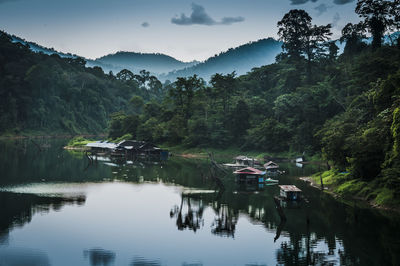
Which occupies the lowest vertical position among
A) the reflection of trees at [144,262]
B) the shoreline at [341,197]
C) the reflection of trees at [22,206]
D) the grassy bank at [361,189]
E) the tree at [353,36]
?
the reflection of trees at [144,262]

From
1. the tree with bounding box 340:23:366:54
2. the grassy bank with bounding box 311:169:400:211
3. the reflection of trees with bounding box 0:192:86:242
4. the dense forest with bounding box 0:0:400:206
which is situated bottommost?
the reflection of trees with bounding box 0:192:86:242

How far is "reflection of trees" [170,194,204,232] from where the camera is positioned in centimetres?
3809

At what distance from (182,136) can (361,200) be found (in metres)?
75.9

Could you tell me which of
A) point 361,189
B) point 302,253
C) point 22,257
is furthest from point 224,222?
point 361,189

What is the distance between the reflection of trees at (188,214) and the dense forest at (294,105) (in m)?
20.4

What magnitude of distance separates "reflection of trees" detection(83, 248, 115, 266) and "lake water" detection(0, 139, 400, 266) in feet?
0.25

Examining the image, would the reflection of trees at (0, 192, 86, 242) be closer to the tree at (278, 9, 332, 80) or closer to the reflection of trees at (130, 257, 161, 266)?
the reflection of trees at (130, 257, 161, 266)

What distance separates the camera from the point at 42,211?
134ft

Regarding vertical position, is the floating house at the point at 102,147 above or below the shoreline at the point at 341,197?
above

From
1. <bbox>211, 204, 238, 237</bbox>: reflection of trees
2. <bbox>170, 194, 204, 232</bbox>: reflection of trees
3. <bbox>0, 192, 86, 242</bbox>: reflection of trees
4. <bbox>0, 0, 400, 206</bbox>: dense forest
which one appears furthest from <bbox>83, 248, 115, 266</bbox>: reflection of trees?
<bbox>0, 0, 400, 206</bbox>: dense forest

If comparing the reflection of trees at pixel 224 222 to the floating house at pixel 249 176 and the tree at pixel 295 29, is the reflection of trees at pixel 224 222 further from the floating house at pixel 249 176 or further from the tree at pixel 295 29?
the tree at pixel 295 29

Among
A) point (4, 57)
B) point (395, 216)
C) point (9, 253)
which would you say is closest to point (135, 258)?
point (9, 253)

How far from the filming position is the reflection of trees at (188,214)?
3809cm

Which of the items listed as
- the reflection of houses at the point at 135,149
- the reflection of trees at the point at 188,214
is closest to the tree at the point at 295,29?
the reflection of houses at the point at 135,149
